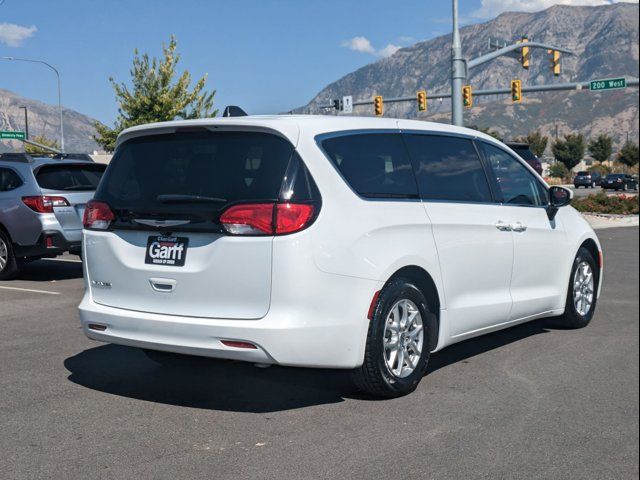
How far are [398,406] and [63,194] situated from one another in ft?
24.5

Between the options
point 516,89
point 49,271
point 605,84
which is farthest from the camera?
point 516,89

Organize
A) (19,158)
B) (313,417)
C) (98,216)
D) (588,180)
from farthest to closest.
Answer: (588,180) < (19,158) < (98,216) < (313,417)

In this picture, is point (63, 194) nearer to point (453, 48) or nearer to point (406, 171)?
point (406, 171)

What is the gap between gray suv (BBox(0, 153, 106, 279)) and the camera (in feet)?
35.6

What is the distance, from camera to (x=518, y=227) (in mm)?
6164

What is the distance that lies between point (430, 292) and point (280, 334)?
134cm

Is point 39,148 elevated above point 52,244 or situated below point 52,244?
above

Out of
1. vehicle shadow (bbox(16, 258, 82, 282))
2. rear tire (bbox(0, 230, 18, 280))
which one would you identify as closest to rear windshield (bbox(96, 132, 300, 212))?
rear tire (bbox(0, 230, 18, 280))

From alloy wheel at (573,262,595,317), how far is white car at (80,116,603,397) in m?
A: 1.40

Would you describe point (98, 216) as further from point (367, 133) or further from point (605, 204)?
point (605, 204)

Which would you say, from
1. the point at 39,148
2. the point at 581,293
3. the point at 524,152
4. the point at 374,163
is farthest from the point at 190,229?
the point at 39,148

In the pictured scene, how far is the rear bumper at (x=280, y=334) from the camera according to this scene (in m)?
4.49

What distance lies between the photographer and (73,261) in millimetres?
14195

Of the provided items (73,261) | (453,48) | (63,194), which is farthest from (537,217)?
(453,48)
